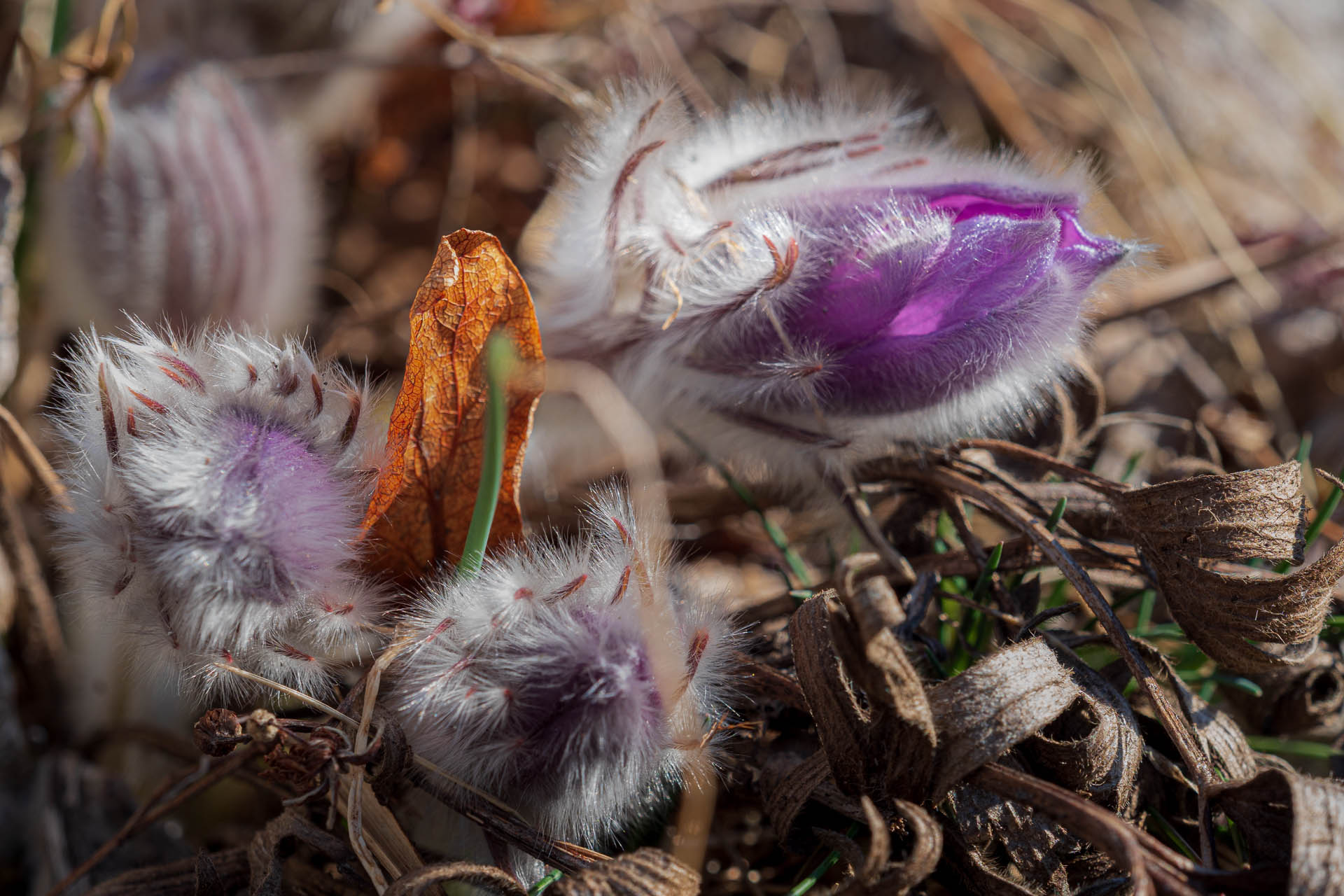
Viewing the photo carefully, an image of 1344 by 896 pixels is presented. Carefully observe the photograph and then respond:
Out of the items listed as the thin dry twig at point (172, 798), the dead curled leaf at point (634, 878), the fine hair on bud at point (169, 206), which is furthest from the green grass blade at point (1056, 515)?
the fine hair on bud at point (169, 206)

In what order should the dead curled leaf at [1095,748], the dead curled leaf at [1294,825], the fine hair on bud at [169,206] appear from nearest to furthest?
the dead curled leaf at [1294,825] → the dead curled leaf at [1095,748] → the fine hair on bud at [169,206]

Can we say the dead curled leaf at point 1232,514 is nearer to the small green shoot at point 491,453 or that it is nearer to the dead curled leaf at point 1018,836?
the dead curled leaf at point 1018,836

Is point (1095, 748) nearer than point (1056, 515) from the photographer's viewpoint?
Yes

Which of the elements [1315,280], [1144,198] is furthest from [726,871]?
[1144,198]

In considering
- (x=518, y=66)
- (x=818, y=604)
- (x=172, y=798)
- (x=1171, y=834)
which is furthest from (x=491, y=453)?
(x=518, y=66)

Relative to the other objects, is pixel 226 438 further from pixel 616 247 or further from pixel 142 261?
pixel 142 261

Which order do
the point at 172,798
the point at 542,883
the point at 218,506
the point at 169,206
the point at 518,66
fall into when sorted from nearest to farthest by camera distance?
1. the point at 218,506
2. the point at 542,883
3. the point at 172,798
4. the point at 169,206
5. the point at 518,66

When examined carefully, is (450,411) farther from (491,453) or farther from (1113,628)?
(1113,628)
